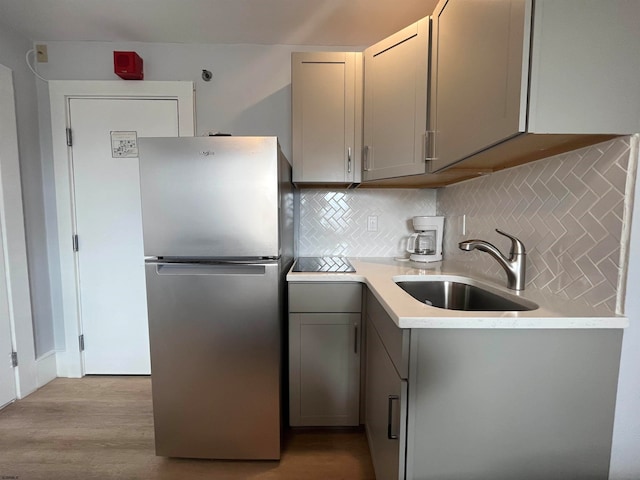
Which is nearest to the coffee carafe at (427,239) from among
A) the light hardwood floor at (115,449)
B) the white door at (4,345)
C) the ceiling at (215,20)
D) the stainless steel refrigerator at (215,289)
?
the stainless steel refrigerator at (215,289)

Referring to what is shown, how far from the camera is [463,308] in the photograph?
4.52 ft

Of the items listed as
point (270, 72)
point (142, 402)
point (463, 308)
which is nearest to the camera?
point (463, 308)

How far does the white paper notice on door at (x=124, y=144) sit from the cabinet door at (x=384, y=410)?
80.0 inches

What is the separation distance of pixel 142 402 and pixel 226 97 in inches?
85.3

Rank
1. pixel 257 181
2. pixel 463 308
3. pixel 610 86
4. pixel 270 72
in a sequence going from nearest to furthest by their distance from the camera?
pixel 610 86
pixel 257 181
pixel 463 308
pixel 270 72

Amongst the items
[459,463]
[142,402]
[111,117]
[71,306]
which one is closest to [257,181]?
[459,463]

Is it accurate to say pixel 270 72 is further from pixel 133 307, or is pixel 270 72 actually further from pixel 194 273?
pixel 133 307

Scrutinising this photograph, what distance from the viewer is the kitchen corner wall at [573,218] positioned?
78 centimetres

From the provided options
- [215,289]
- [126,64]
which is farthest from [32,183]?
[215,289]

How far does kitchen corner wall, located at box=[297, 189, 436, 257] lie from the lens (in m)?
2.01

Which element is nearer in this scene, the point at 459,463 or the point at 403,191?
the point at 459,463

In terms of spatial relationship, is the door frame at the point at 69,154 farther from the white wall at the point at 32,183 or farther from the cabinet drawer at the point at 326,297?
the cabinet drawer at the point at 326,297

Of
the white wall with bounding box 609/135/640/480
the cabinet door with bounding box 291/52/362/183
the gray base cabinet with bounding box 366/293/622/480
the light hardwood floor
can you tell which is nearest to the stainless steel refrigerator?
the light hardwood floor

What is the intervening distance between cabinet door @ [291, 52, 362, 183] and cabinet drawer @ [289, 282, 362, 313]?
66 centimetres
